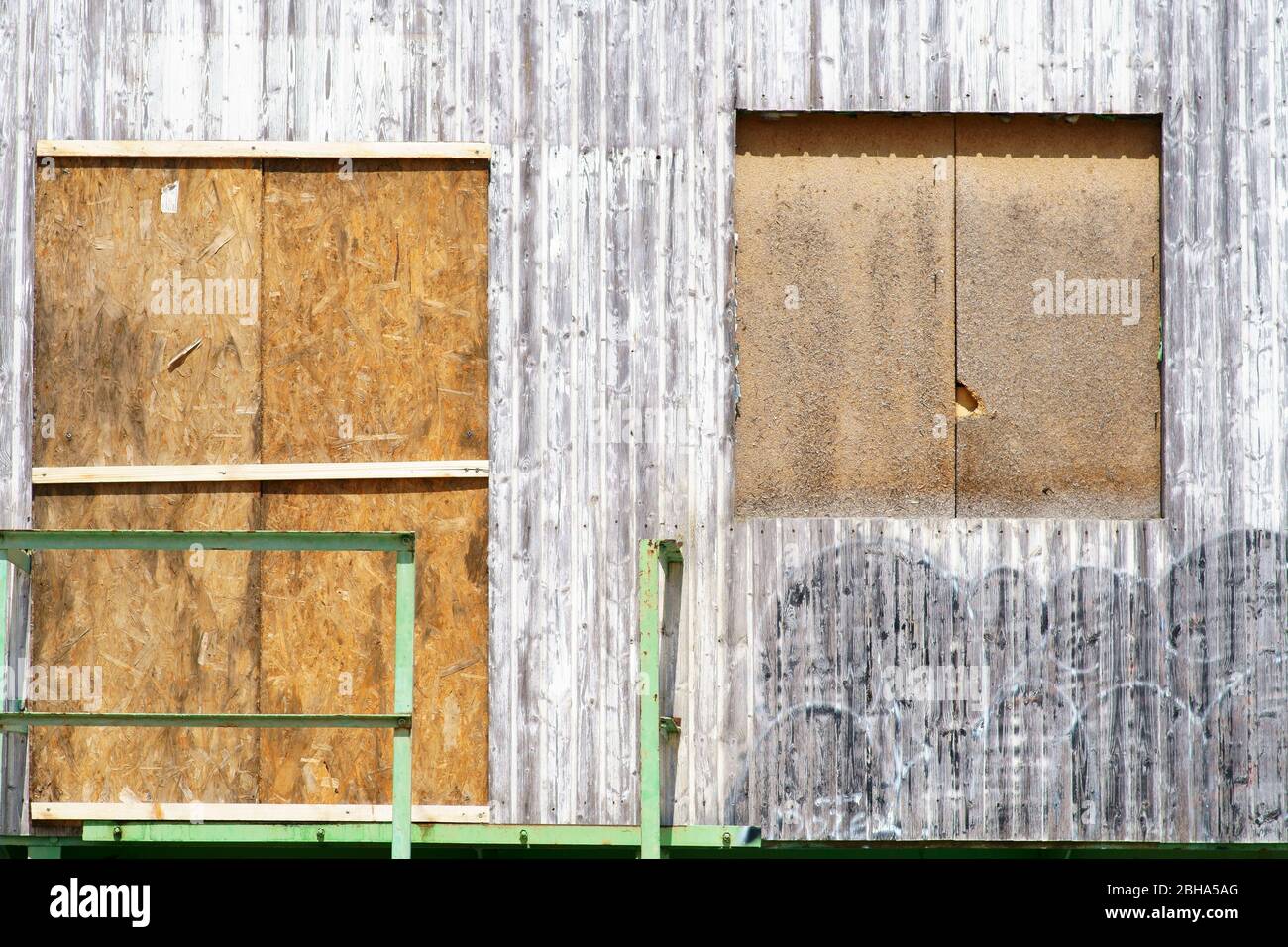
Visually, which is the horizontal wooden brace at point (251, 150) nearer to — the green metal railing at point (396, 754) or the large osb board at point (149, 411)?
the large osb board at point (149, 411)

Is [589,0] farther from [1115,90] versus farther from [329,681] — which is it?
[329,681]

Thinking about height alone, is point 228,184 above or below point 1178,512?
above

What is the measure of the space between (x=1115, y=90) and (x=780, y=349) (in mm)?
2162

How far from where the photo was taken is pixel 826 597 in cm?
712

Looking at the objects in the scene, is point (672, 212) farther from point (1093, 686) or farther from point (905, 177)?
point (1093, 686)

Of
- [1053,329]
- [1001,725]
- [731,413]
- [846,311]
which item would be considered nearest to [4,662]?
[731,413]

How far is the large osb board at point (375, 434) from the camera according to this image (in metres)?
7.09

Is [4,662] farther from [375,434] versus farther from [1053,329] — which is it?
[1053,329]

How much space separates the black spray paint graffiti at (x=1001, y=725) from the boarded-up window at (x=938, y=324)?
0.58m

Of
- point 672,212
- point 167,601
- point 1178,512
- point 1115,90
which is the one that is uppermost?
point 1115,90

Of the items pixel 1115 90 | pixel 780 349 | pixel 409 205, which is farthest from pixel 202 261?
pixel 1115 90

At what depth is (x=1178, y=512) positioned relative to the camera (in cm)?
721

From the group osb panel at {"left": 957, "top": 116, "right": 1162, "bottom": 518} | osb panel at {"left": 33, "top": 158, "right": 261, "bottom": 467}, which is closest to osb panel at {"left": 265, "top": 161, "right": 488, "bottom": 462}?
osb panel at {"left": 33, "top": 158, "right": 261, "bottom": 467}

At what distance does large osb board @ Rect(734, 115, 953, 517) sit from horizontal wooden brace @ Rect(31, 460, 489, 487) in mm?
1542
